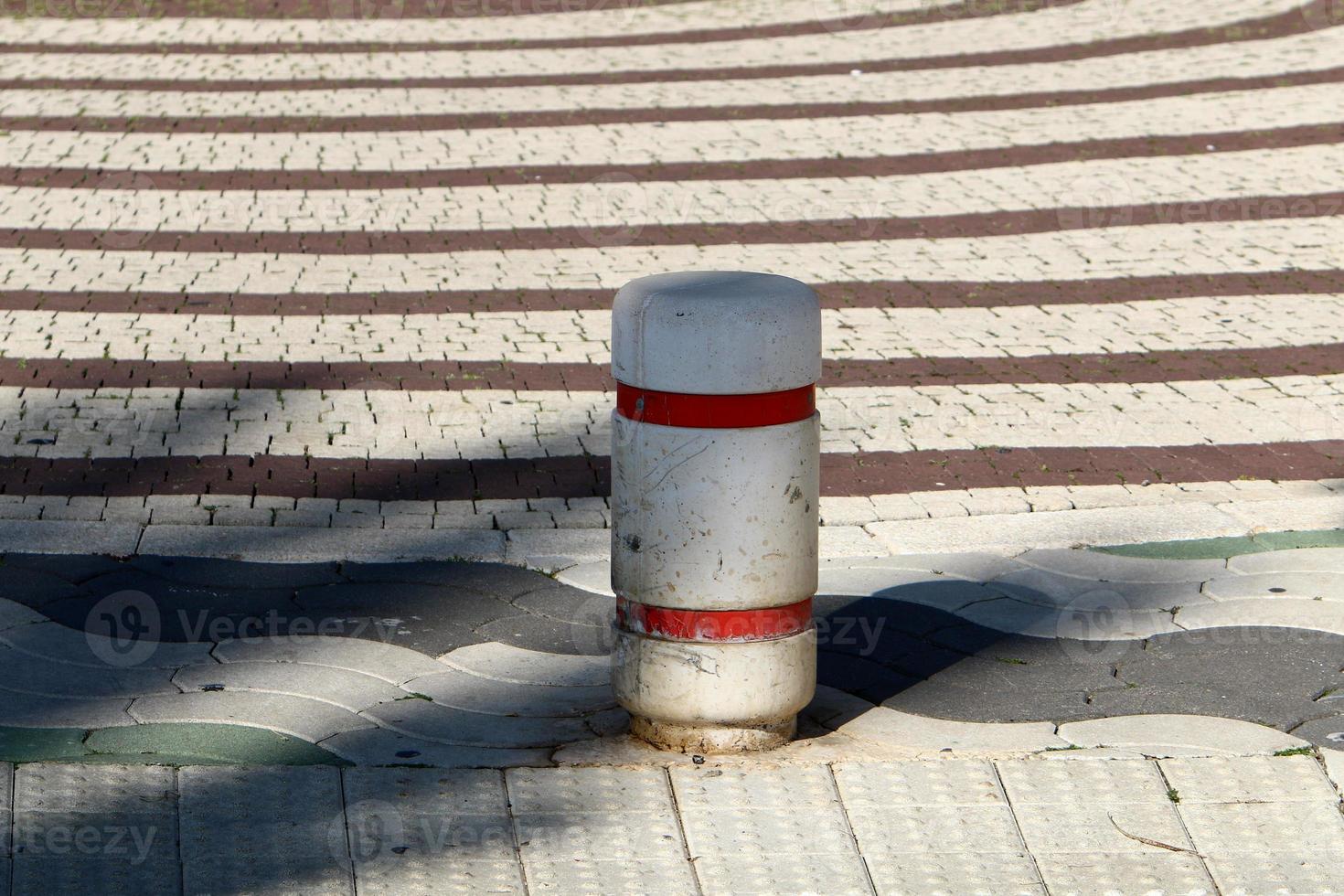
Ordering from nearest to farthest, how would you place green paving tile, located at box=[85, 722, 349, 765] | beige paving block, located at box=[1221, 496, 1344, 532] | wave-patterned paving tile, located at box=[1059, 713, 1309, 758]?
1. green paving tile, located at box=[85, 722, 349, 765]
2. wave-patterned paving tile, located at box=[1059, 713, 1309, 758]
3. beige paving block, located at box=[1221, 496, 1344, 532]

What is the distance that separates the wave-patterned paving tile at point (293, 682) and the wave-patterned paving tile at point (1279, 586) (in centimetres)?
237

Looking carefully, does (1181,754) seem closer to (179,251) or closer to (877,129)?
(179,251)

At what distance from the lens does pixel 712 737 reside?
3.79m

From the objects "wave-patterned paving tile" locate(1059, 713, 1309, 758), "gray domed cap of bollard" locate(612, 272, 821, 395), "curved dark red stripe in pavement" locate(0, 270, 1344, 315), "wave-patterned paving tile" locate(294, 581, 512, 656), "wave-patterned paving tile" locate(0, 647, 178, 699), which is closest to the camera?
"gray domed cap of bollard" locate(612, 272, 821, 395)

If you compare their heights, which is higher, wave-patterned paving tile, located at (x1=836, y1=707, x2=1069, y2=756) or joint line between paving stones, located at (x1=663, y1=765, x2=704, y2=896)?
joint line between paving stones, located at (x1=663, y1=765, x2=704, y2=896)

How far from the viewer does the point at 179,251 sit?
8.85 metres

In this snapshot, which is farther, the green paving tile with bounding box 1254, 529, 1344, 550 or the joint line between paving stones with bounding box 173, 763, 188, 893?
the green paving tile with bounding box 1254, 529, 1344, 550

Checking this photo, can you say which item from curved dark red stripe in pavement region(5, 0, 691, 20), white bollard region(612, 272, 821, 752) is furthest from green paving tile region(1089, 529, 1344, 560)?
curved dark red stripe in pavement region(5, 0, 691, 20)

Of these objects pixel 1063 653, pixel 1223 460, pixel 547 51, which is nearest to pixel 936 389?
pixel 1223 460

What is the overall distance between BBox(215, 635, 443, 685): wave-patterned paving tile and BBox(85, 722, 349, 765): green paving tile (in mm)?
447

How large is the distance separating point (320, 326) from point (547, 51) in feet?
22.6
